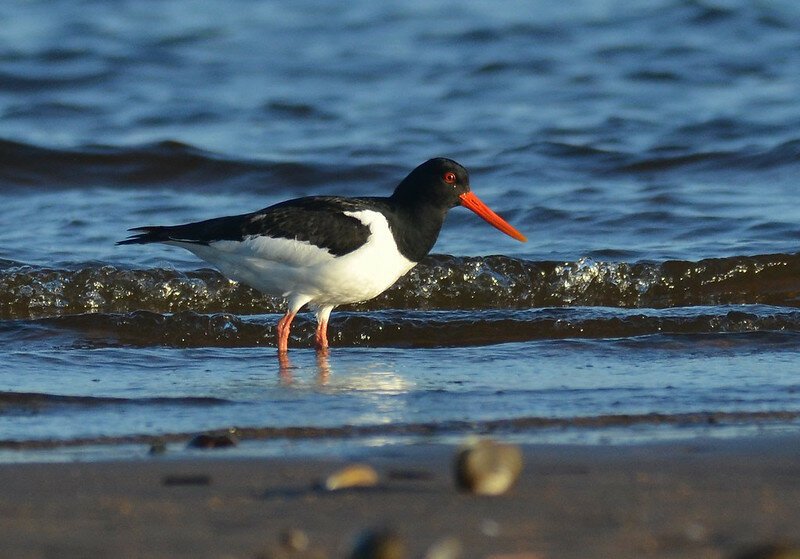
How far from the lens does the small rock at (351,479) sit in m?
3.75

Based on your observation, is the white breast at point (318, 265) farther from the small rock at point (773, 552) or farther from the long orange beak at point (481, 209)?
the small rock at point (773, 552)

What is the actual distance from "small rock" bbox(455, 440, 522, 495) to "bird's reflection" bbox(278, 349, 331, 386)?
7.65 feet

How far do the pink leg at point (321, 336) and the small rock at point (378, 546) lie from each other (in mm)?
4365

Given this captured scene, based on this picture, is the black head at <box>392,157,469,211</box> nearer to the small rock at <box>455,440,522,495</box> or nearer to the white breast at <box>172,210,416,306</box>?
the white breast at <box>172,210,416,306</box>

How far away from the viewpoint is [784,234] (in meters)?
9.52

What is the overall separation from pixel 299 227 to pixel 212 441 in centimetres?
287

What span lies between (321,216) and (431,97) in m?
7.56

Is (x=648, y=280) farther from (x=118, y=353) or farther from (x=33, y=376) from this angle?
(x=33, y=376)

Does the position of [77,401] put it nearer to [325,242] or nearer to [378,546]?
[325,242]

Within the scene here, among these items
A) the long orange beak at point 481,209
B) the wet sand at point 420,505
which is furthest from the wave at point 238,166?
the wet sand at point 420,505

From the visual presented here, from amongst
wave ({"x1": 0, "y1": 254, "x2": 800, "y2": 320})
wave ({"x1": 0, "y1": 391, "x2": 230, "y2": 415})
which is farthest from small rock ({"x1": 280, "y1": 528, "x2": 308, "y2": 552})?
wave ({"x1": 0, "y1": 254, "x2": 800, "y2": 320})

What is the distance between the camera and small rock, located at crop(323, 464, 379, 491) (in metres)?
3.75

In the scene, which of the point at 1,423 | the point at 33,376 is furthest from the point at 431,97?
the point at 1,423

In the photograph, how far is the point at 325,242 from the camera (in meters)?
7.09
